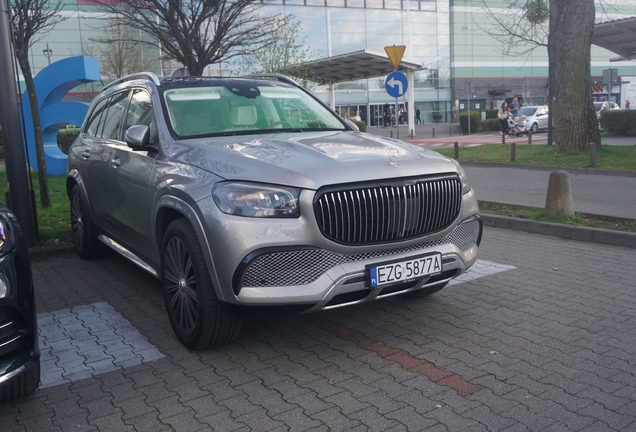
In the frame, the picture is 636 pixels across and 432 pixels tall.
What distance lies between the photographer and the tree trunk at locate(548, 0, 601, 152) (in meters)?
15.8

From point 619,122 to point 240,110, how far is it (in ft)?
83.2

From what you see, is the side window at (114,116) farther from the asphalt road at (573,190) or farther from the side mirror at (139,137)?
the asphalt road at (573,190)

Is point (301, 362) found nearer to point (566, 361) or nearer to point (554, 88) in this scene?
point (566, 361)

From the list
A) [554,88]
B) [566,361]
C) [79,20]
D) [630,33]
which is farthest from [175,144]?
[79,20]

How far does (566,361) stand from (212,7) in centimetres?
1199

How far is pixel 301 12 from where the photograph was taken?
176 ft

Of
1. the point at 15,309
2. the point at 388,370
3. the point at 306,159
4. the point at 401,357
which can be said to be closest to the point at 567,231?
the point at 401,357

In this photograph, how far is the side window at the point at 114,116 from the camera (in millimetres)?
6074

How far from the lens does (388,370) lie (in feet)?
13.2

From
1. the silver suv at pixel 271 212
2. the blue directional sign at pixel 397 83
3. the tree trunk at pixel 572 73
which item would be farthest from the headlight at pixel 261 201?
the tree trunk at pixel 572 73

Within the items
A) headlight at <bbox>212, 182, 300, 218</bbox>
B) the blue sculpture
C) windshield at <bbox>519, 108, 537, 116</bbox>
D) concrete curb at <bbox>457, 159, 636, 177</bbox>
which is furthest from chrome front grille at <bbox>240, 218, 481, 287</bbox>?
windshield at <bbox>519, 108, 537, 116</bbox>

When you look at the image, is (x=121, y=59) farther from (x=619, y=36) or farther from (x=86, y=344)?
(x=86, y=344)

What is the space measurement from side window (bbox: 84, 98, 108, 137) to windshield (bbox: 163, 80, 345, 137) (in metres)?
1.79

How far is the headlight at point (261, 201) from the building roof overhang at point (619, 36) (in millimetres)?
22238
